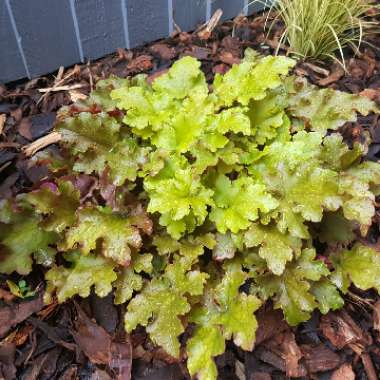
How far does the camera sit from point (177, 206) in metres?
1.69

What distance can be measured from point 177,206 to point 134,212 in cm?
19

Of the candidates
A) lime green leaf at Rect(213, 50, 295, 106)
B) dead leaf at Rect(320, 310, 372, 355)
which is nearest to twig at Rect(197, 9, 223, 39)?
lime green leaf at Rect(213, 50, 295, 106)

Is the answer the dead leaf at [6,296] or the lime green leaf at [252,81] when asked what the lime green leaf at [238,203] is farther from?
the dead leaf at [6,296]

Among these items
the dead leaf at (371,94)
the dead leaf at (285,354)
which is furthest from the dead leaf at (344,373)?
the dead leaf at (371,94)

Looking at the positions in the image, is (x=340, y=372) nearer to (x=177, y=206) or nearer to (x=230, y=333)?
(x=230, y=333)

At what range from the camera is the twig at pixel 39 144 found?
7.39ft

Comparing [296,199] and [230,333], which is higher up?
[296,199]

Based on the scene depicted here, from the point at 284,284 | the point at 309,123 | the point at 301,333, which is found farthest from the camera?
the point at 309,123

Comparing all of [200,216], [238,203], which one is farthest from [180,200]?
[238,203]

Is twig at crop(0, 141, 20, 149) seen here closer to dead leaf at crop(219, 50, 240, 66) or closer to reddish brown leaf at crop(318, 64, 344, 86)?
dead leaf at crop(219, 50, 240, 66)

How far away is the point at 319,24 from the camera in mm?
2678

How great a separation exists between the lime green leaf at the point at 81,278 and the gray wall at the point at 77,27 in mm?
1271

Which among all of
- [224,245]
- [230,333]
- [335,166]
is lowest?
[230,333]

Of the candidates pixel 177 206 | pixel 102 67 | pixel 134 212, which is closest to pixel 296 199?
pixel 177 206
